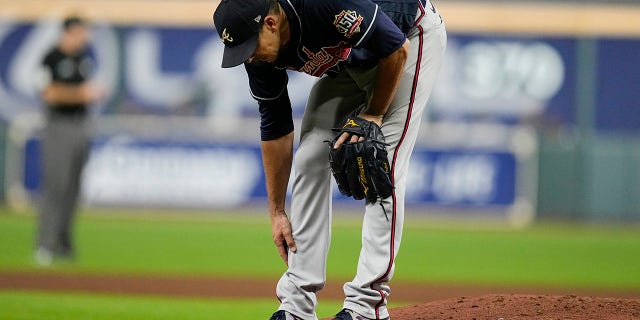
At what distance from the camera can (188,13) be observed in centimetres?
1641

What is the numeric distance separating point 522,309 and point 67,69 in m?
6.13

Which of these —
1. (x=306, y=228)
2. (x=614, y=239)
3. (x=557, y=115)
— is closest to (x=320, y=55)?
(x=306, y=228)

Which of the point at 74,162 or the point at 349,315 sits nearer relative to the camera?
the point at 349,315

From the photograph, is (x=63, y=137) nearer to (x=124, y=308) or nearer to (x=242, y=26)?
(x=124, y=308)

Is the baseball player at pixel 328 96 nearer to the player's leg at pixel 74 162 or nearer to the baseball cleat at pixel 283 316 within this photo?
the baseball cleat at pixel 283 316

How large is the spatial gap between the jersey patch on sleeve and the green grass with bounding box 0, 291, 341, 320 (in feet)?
9.29

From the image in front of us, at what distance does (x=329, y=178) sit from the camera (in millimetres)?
4492

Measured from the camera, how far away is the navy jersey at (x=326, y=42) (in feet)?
12.8

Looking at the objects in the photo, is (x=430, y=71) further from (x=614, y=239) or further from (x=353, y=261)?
(x=614, y=239)

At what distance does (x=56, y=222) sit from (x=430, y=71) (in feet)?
19.6

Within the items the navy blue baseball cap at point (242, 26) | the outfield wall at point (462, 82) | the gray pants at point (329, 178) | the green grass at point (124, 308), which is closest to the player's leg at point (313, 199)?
the gray pants at point (329, 178)

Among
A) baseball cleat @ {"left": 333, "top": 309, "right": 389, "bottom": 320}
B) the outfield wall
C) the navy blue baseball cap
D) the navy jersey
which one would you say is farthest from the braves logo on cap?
the outfield wall

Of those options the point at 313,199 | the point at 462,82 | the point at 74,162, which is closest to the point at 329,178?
the point at 313,199

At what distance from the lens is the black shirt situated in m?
9.52
